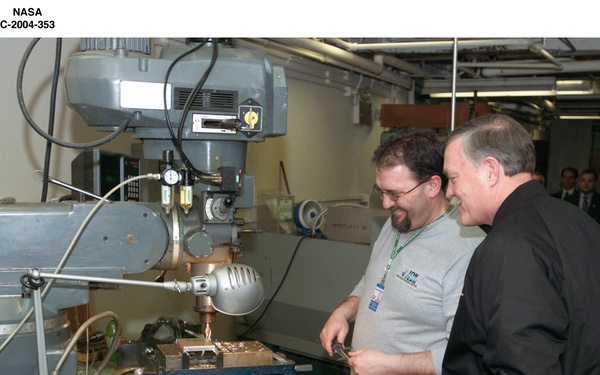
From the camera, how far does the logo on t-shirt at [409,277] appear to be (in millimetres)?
1713

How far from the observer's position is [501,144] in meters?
1.34

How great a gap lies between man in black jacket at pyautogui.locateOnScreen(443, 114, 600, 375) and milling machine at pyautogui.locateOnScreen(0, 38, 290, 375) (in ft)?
1.48

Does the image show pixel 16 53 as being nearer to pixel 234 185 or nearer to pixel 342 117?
pixel 234 185

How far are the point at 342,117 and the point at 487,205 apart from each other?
3.86 metres

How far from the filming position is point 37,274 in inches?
50.7

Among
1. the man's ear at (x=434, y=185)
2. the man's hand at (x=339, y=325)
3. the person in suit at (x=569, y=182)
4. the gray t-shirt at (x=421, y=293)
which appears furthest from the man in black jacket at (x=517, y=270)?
the person in suit at (x=569, y=182)

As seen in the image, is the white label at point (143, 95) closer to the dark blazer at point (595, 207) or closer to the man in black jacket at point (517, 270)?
the man in black jacket at point (517, 270)

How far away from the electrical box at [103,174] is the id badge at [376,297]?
0.71 m

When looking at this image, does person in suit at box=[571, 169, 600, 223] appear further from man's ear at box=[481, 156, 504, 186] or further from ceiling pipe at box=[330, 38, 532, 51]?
man's ear at box=[481, 156, 504, 186]

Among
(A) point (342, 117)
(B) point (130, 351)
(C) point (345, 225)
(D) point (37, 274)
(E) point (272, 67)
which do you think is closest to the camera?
(D) point (37, 274)

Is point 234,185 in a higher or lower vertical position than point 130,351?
higher

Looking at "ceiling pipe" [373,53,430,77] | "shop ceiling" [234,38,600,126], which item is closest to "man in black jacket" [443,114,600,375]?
"shop ceiling" [234,38,600,126]

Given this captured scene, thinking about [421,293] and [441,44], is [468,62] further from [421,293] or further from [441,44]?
[421,293]
